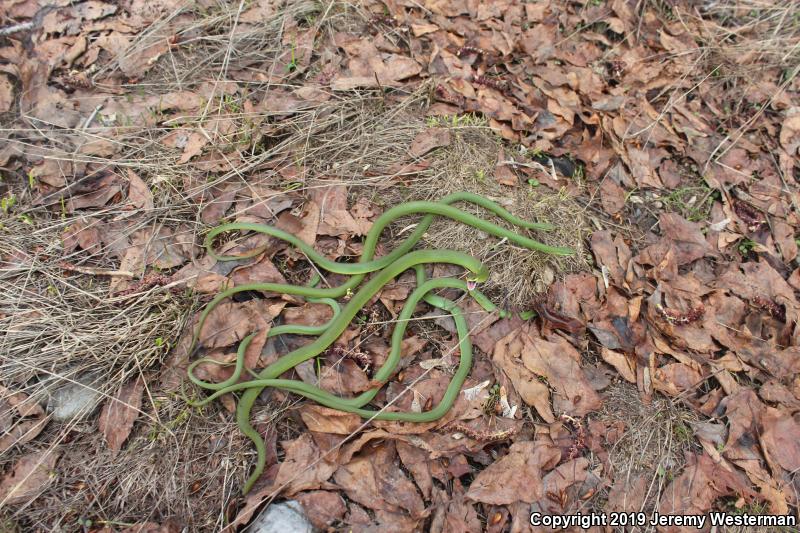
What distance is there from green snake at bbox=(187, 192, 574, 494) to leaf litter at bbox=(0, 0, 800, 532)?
10 centimetres

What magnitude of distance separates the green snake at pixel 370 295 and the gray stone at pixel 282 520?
0.65 feet

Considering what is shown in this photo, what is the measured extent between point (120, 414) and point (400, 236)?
7.60ft

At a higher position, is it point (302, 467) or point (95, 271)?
point (95, 271)

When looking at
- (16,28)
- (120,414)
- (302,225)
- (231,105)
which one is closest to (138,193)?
(231,105)

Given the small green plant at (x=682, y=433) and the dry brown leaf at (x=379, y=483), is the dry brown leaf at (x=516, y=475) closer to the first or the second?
the dry brown leaf at (x=379, y=483)

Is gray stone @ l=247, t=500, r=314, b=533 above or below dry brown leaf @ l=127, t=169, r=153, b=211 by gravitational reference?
below

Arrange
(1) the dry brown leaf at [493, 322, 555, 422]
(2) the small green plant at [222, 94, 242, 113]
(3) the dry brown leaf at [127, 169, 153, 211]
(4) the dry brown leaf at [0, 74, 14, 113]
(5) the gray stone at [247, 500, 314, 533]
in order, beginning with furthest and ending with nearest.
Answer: (2) the small green plant at [222, 94, 242, 113]
(4) the dry brown leaf at [0, 74, 14, 113]
(3) the dry brown leaf at [127, 169, 153, 211]
(1) the dry brown leaf at [493, 322, 555, 422]
(5) the gray stone at [247, 500, 314, 533]

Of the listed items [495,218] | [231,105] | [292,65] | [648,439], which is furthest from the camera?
[292,65]

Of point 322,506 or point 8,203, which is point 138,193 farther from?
point 322,506

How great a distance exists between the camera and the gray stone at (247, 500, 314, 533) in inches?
112

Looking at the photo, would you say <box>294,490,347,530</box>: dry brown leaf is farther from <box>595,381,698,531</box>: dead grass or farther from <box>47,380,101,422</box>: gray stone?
<box>595,381,698,531</box>: dead grass

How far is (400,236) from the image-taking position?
392cm

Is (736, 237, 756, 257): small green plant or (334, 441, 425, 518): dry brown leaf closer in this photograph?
(334, 441, 425, 518): dry brown leaf

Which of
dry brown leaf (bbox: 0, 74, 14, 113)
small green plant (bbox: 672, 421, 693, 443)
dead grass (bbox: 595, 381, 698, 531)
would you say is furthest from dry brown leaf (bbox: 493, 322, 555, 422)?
dry brown leaf (bbox: 0, 74, 14, 113)
